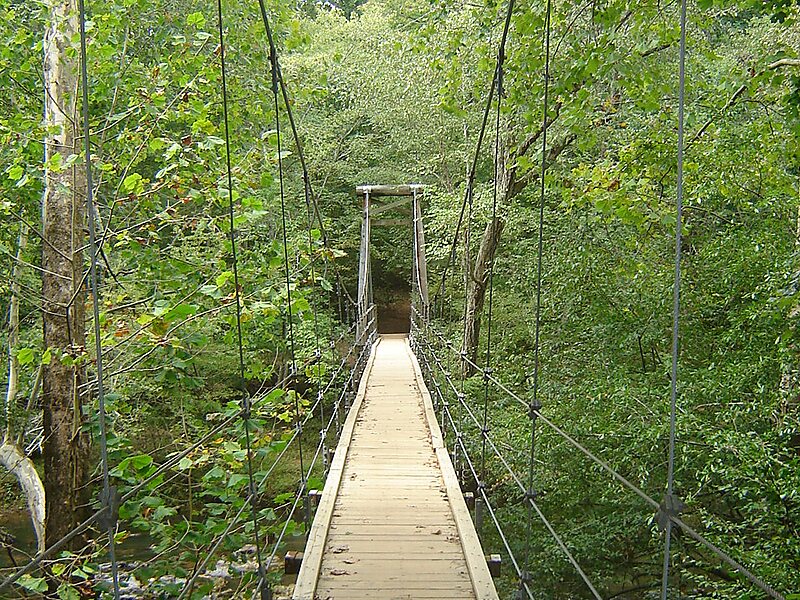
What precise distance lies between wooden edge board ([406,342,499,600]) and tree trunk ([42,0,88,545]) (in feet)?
5.17

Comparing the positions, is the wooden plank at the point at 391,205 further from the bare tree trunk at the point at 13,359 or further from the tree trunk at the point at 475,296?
the bare tree trunk at the point at 13,359

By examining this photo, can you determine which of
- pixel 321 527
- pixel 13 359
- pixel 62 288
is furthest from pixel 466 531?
pixel 13 359

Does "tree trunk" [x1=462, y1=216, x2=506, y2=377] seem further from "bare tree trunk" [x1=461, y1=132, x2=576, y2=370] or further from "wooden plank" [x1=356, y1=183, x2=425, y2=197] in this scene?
"wooden plank" [x1=356, y1=183, x2=425, y2=197]

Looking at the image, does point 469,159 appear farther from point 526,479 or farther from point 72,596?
point 72,596

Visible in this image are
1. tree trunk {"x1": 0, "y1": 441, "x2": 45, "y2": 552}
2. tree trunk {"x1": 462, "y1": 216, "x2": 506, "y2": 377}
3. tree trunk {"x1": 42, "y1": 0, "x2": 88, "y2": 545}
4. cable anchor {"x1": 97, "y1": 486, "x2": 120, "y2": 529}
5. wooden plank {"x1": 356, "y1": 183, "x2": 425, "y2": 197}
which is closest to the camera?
cable anchor {"x1": 97, "y1": 486, "x2": 120, "y2": 529}

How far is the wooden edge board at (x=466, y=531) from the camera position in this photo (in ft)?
6.46

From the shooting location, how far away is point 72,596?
224 centimetres

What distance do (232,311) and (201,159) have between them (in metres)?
0.74

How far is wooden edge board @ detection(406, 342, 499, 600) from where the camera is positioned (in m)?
1.97

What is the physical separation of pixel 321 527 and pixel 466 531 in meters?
0.53

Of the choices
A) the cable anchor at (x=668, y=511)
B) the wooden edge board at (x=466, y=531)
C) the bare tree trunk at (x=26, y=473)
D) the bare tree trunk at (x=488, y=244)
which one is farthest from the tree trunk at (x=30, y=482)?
the bare tree trunk at (x=488, y=244)

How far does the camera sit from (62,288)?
2.98 metres

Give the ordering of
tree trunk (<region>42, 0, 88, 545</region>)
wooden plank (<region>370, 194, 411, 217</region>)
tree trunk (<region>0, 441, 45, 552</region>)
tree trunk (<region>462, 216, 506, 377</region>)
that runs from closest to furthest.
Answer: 1. tree trunk (<region>42, 0, 88, 545</region>)
2. tree trunk (<region>0, 441, 45, 552</region>)
3. tree trunk (<region>462, 216, 506, 377</region>)
4. wooden plank (<region>370, 194, 411, 217</region>)

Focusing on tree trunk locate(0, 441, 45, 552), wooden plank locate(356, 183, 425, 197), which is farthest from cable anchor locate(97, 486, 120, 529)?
wooden plank locate(356, 183, 425, 197)
